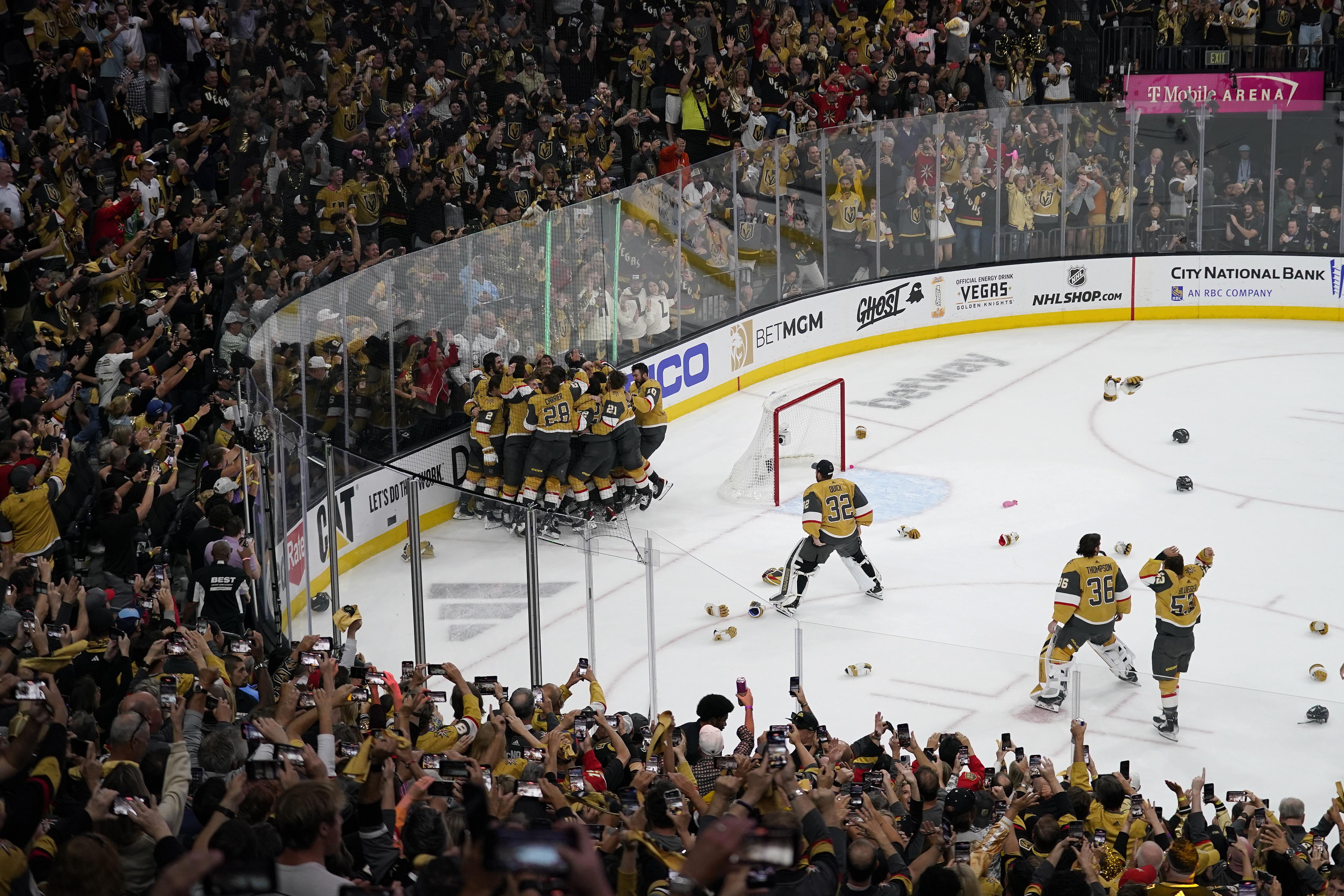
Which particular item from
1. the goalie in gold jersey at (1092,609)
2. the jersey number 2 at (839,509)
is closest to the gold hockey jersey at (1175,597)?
the goalie in gold jersey at (1092,609)

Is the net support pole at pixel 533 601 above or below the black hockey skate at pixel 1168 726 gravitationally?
above

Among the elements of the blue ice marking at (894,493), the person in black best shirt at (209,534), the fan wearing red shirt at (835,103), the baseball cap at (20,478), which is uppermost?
the fan wearing red shirt at (835,103)

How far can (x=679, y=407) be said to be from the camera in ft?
57.9

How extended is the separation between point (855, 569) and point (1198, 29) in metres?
14.3

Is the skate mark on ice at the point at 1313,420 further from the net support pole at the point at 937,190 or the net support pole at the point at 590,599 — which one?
the net support pole at the point at 590,599

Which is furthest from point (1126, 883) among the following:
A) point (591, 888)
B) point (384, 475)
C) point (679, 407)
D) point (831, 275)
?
point (831, 275)

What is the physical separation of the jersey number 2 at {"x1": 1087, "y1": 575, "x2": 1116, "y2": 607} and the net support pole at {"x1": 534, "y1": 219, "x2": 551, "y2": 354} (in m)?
6.63

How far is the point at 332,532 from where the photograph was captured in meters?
9.44

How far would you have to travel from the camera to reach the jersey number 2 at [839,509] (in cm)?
1211

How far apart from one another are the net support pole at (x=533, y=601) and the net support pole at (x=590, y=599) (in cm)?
26

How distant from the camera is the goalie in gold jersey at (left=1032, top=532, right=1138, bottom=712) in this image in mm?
10406

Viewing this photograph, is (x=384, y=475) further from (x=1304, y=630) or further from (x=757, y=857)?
(x=1304, y=630)

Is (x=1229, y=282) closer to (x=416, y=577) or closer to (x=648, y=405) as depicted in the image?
(x=648, y=405)

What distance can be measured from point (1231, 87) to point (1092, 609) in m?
15.1
